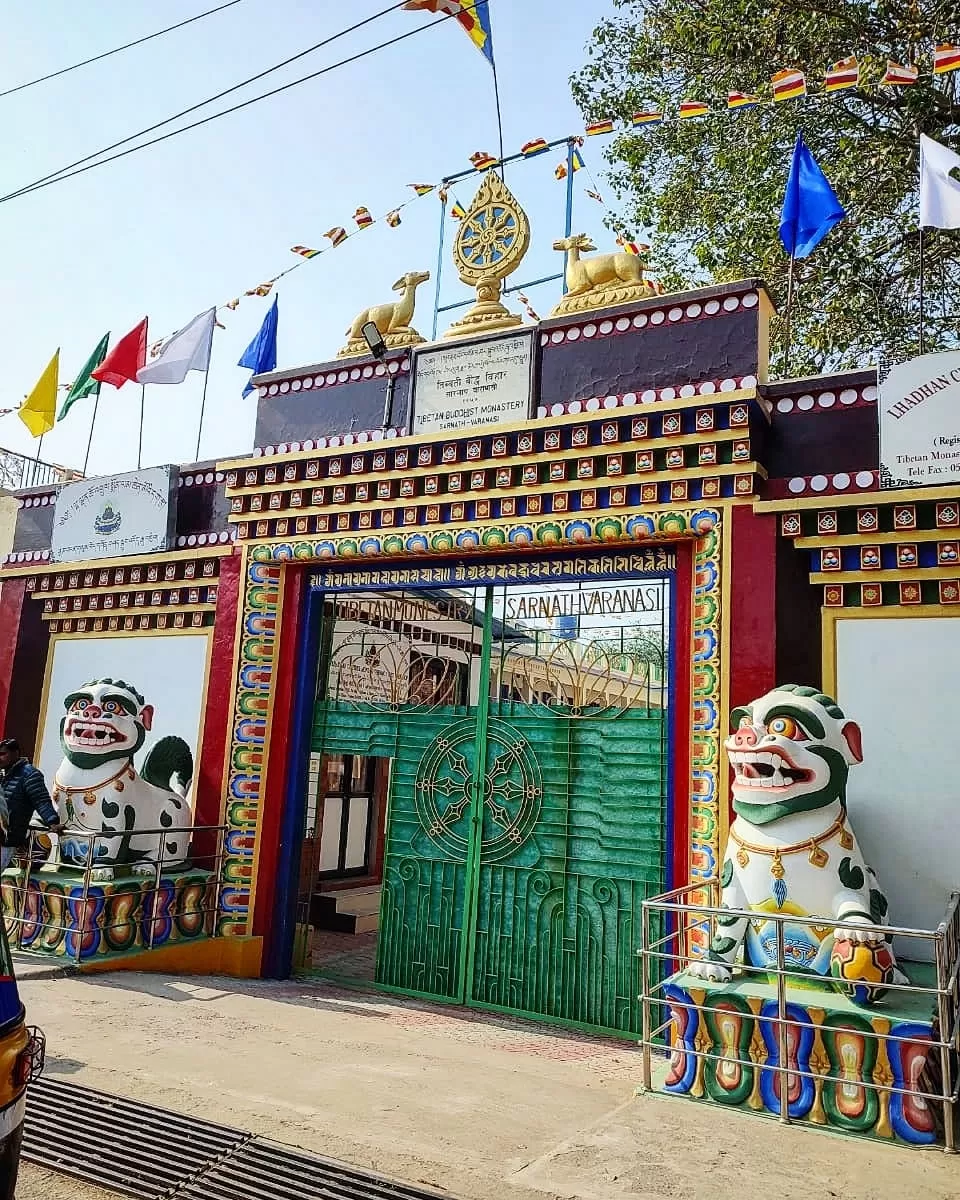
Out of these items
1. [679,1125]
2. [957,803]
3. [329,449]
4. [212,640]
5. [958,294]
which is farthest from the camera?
[958,294]

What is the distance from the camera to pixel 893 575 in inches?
237

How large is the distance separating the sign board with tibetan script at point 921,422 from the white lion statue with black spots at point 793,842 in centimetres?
152

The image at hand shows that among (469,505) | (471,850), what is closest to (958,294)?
(469,505)

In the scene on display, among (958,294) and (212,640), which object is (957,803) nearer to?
(212,640)

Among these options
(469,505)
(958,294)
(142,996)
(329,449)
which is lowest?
(142,996)

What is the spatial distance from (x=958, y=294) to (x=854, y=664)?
30.0ft

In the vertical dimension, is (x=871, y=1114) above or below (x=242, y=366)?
below

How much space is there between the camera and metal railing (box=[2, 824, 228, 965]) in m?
7.40

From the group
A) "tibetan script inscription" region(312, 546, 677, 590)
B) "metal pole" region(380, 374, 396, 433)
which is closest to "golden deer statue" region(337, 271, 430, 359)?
"metal pole" region(380, 374, 396, 433)

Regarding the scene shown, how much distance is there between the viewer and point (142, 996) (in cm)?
676

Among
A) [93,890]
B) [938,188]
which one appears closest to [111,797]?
[93,890]

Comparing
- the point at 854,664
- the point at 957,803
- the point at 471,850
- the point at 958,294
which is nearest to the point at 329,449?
the point at 471,850

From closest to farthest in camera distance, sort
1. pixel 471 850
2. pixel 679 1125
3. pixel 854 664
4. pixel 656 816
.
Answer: pixel 679 1125, pixel 854 664, pixel 656 816, pixel 471 850

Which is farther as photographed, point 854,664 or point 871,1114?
point 854,664
